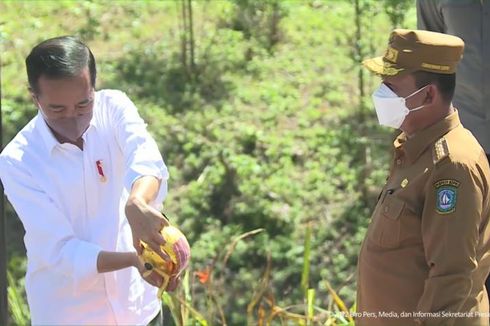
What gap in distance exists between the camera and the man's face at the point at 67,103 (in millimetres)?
2715

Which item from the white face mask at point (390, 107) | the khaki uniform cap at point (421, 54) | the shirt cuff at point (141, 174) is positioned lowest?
the shirt cuff at point (141, 174)

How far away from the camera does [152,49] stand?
7367mm

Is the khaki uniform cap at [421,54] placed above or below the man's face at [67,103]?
above

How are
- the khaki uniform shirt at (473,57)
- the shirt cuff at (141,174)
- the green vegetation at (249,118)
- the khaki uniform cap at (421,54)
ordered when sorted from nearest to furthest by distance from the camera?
the khaki uniform cap at (421,54) → the shirt cuff at (141,174) → the khaki uniform shirt at (473,57) → the green vegetation at (249,118)

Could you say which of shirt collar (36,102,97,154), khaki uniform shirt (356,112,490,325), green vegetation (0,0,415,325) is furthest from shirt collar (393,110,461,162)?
green vegetation (0,0,415,325)

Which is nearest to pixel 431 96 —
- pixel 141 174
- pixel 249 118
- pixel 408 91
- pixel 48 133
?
pixel 408 91

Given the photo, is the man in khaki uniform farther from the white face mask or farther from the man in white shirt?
the man in white shirt

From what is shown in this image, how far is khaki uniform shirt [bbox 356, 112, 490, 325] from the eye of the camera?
2.44m

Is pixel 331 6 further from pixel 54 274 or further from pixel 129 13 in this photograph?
pixel 54 274

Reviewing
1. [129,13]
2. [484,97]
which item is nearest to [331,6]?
[129,13]

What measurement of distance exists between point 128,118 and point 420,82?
35.5 inches

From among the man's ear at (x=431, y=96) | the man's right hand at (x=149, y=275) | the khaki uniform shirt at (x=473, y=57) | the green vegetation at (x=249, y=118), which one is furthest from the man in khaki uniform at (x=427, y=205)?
the green vegetation at (x=249, y=118)

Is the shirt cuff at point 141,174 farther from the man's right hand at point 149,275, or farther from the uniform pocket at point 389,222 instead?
the uniform pocket at point 389,222

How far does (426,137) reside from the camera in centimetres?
259
